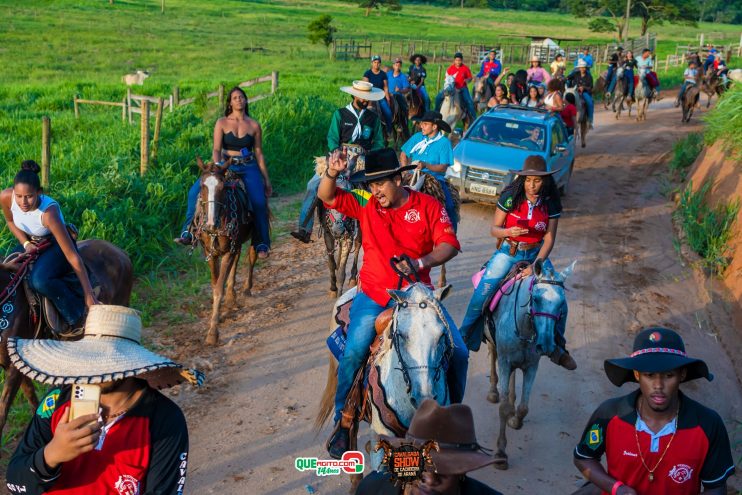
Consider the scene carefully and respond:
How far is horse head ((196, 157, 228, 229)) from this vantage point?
355 inches

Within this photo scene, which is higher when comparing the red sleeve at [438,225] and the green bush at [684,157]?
the red sleeve at [438,225]

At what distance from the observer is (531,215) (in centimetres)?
766

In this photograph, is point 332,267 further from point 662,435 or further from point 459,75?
point 459,75

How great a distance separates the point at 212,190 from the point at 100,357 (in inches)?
229

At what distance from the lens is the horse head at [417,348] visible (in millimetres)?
4941

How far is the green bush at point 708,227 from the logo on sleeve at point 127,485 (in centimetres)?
1047

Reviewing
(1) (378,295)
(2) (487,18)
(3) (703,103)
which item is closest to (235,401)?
(1) (378,295)

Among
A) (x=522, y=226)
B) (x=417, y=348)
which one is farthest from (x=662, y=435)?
(x=522, y=226)

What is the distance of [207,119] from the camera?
59.5 feet

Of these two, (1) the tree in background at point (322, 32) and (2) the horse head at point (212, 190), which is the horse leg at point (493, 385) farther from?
(1) the tree in background at point (322, 32)

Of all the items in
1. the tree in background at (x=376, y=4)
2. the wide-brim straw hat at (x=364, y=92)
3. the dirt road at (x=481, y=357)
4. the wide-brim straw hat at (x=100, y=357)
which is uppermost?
the tree in background at (x=376, y=4)

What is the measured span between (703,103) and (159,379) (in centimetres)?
3459

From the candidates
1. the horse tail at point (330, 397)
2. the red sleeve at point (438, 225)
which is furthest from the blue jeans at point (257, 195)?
the red sleeve at point (438, 225)

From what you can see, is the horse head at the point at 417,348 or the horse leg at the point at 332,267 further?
the horse leg at the point at 332,267
